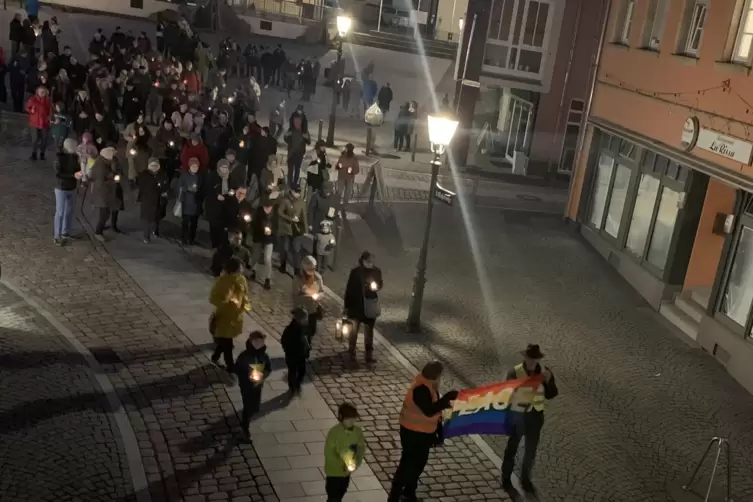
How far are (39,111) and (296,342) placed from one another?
39.5 ft

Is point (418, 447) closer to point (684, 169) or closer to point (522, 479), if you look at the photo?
point (522, 479)

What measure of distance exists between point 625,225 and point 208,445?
12.4m

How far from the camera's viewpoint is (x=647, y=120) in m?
18.1

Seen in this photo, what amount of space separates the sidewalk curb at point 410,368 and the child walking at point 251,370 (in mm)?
2914

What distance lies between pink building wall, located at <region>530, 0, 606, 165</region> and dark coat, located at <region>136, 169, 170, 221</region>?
677 inches

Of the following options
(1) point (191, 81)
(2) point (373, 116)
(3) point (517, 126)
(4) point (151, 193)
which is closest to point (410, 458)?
(4) point (151, 193)

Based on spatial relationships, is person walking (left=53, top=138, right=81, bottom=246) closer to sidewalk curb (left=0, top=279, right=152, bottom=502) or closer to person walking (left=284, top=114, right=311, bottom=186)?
sidewalk curb (left=0, top=279, right=152, bottom=502)

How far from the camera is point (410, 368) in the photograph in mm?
12484

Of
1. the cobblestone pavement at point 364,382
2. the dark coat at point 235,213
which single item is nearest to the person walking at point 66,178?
the cobblestone pavement at point 364,382

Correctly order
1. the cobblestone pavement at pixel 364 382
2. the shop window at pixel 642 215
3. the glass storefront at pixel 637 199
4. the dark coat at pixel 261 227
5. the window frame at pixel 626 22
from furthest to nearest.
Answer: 1. the window frame at pixel 626 22
2. the shop window at pixel 642 215
3. the glass storefront at pixel 637 199
4. the dark coat at pixel 261 227
5. the cobblestone pavement at pixel 364 382

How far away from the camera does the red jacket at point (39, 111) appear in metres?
19.4

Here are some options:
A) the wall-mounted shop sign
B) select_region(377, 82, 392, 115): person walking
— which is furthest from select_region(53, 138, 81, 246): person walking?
select_region(377, 82, 392, 115): person walking

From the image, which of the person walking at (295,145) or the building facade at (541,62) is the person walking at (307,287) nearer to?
the person walking at (295,145)

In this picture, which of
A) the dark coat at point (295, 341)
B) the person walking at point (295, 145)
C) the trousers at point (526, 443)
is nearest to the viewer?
the trousers at point (526, 443)
